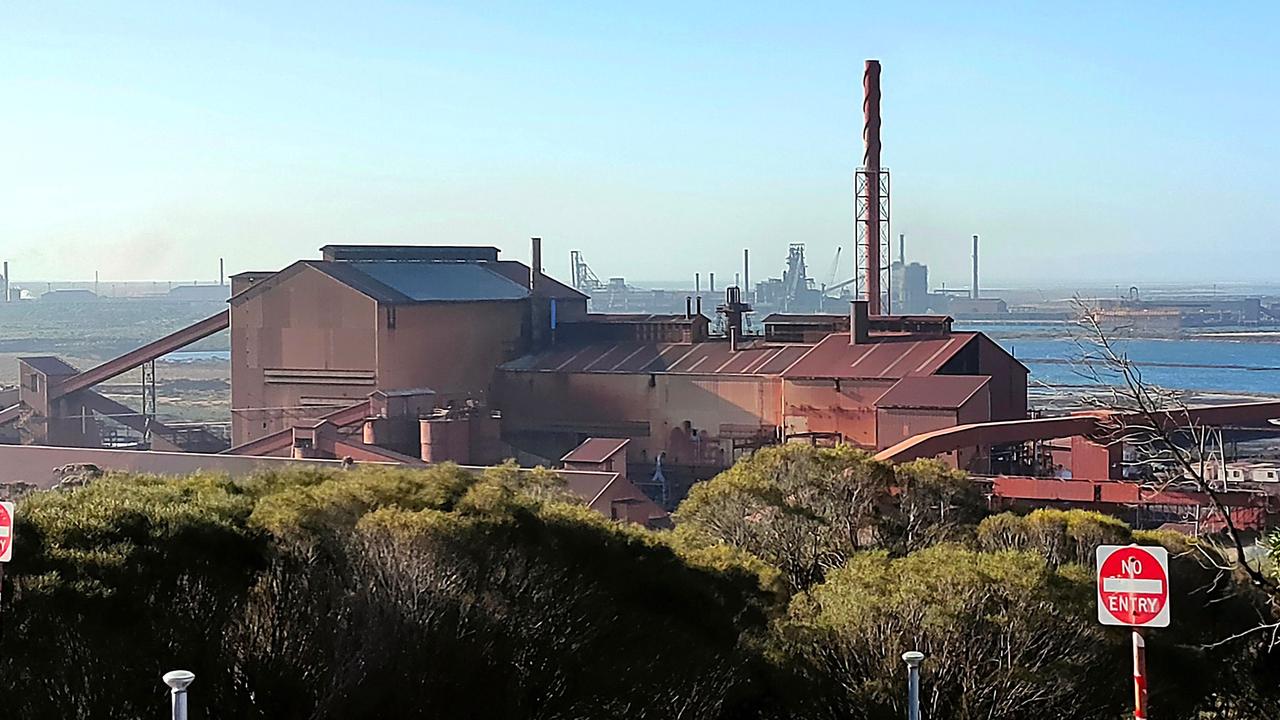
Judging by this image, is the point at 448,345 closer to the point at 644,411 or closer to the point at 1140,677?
the point at 644,411

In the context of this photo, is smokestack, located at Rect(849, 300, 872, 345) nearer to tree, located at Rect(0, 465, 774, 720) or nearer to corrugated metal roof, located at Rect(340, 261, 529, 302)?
corrugated metal roof, located at Rect(340, 261, 529, 302)

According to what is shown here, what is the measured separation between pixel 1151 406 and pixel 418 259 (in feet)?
117

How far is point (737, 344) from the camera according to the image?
3581cm

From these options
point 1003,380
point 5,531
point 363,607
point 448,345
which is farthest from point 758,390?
point 5,531

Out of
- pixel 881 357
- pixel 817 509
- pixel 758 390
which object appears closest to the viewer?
pixel 817 509

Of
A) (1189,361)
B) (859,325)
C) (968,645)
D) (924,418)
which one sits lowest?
(1189,361)

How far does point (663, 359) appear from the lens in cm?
3538

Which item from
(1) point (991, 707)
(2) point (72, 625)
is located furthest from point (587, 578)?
(2) point (72, 625)

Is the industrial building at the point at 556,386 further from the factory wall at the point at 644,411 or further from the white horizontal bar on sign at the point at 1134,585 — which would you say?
the white horizontal bar on sign at the point at 1134,585

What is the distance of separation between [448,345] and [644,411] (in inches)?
189

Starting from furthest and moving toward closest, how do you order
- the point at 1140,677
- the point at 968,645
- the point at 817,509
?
the point at 817,509
the point at 968,645
the point at 1140,677

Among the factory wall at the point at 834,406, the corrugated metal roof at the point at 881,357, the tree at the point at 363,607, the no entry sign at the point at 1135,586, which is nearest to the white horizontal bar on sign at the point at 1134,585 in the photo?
the no entry sign at the point at 1135,586

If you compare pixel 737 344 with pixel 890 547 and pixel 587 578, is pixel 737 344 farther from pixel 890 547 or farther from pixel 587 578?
pixel 587 578

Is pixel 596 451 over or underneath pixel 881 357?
underneath
